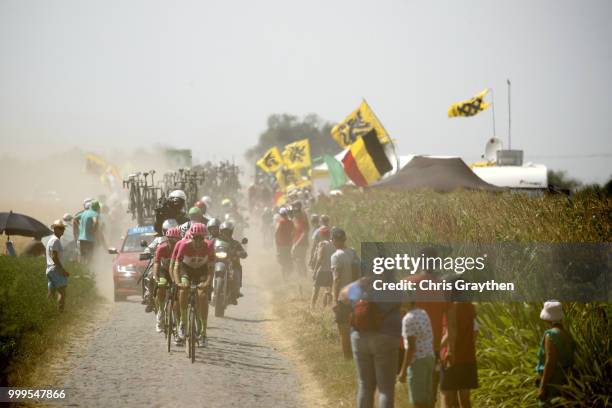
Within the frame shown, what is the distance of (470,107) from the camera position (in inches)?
1581

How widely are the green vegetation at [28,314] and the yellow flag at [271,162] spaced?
30713 mm

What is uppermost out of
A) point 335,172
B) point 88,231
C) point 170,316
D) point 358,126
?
point 358,126

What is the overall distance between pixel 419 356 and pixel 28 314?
319 inches

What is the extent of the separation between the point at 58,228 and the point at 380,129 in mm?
14741

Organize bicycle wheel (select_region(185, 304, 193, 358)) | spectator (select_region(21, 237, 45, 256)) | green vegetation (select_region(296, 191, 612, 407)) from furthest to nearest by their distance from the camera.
A: 1. spectator (select_region(21, 237, 45, 256))
2. bicycle wheel (select_region(185, 304, 193, 358))
3. green vegetation (select_region(296, 191, 612, 407))

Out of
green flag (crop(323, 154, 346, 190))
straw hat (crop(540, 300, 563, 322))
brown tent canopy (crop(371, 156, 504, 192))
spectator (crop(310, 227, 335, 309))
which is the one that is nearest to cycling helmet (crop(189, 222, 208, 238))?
spectator (crop(310, 227, 335, 309))

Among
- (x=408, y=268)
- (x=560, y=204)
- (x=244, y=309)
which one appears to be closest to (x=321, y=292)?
(x=244, y=309)

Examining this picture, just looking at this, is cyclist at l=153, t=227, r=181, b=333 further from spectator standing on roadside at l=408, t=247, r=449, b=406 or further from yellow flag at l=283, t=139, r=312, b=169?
yellow flag at l=283, t=139, r=312, b=169

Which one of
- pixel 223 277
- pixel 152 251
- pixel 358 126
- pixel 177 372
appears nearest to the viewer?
pixel 177 372

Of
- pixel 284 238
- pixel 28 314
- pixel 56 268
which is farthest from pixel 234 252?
pixel 284 238

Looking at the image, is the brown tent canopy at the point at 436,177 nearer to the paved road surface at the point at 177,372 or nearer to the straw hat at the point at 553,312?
the paved road surface at the point at 177,372

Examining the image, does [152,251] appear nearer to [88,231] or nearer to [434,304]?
[88,231]

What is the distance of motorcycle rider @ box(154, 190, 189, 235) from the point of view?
18.8 metres

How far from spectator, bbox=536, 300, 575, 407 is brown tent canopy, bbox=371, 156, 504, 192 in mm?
17712
